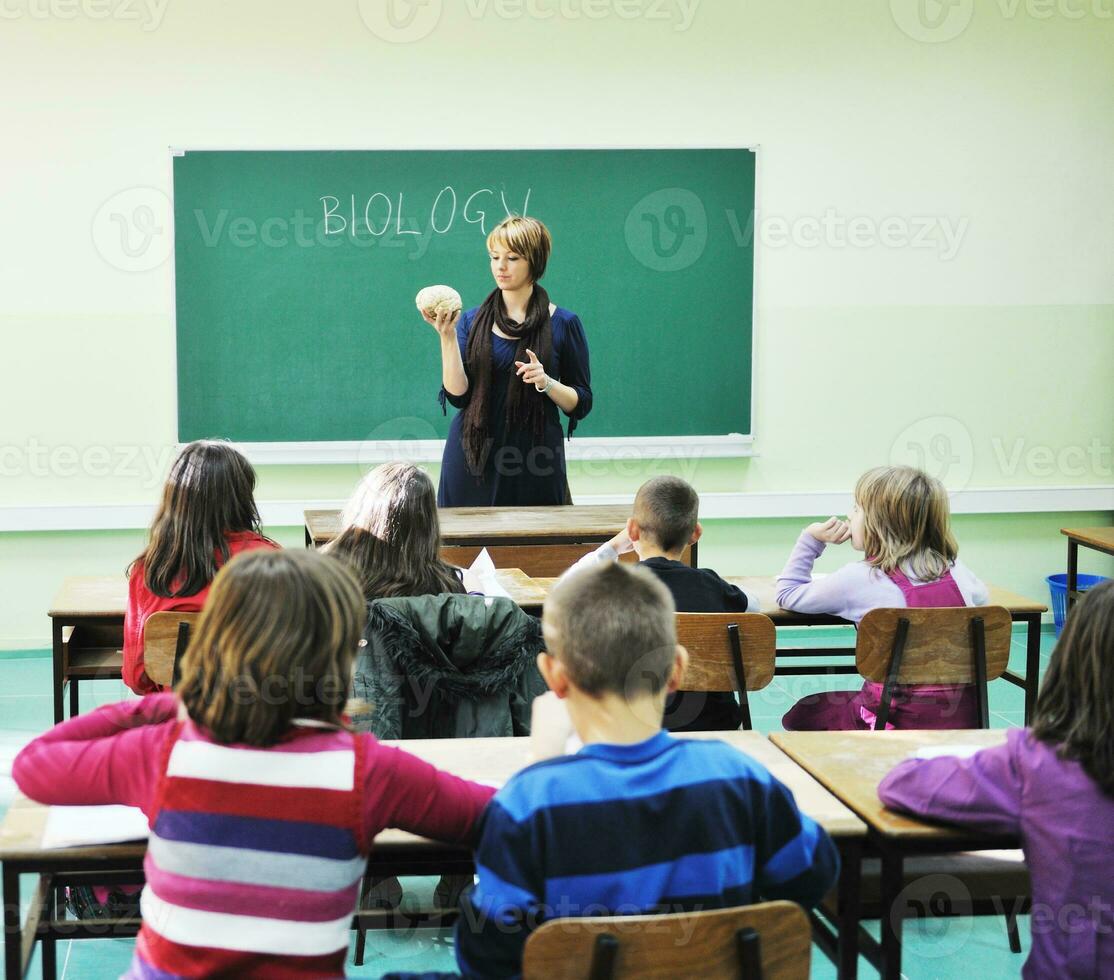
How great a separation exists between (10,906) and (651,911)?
97 cm

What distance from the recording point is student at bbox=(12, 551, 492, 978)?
4.94 feet

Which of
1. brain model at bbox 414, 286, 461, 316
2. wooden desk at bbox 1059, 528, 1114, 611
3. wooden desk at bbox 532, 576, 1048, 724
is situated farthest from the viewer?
wooden desk at bbox 1059, 528, 1114, 611

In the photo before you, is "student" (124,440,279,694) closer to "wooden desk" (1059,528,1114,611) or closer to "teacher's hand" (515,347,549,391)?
"teacher's hand" (515,347,549,391)

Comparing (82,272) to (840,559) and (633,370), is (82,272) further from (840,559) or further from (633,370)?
(840,559)

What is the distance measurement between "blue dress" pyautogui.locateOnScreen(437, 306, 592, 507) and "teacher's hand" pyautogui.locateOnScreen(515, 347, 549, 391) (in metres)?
0.12

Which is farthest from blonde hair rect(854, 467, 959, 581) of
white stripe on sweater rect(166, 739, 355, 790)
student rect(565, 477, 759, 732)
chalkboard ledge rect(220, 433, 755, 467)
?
chalkboard ledge rect(220, 433, 755, 467)

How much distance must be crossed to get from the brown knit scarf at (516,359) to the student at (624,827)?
2.85 m

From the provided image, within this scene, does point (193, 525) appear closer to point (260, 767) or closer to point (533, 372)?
point (260, 767)

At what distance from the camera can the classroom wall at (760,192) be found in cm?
528

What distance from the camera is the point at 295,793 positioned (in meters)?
1.51

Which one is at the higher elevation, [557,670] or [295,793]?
[557,670]

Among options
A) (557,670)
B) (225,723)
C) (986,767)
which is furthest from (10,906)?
(986,767)

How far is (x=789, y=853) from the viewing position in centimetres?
157

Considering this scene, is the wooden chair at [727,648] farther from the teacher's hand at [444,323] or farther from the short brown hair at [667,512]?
the teacher's hand at [444,323]
